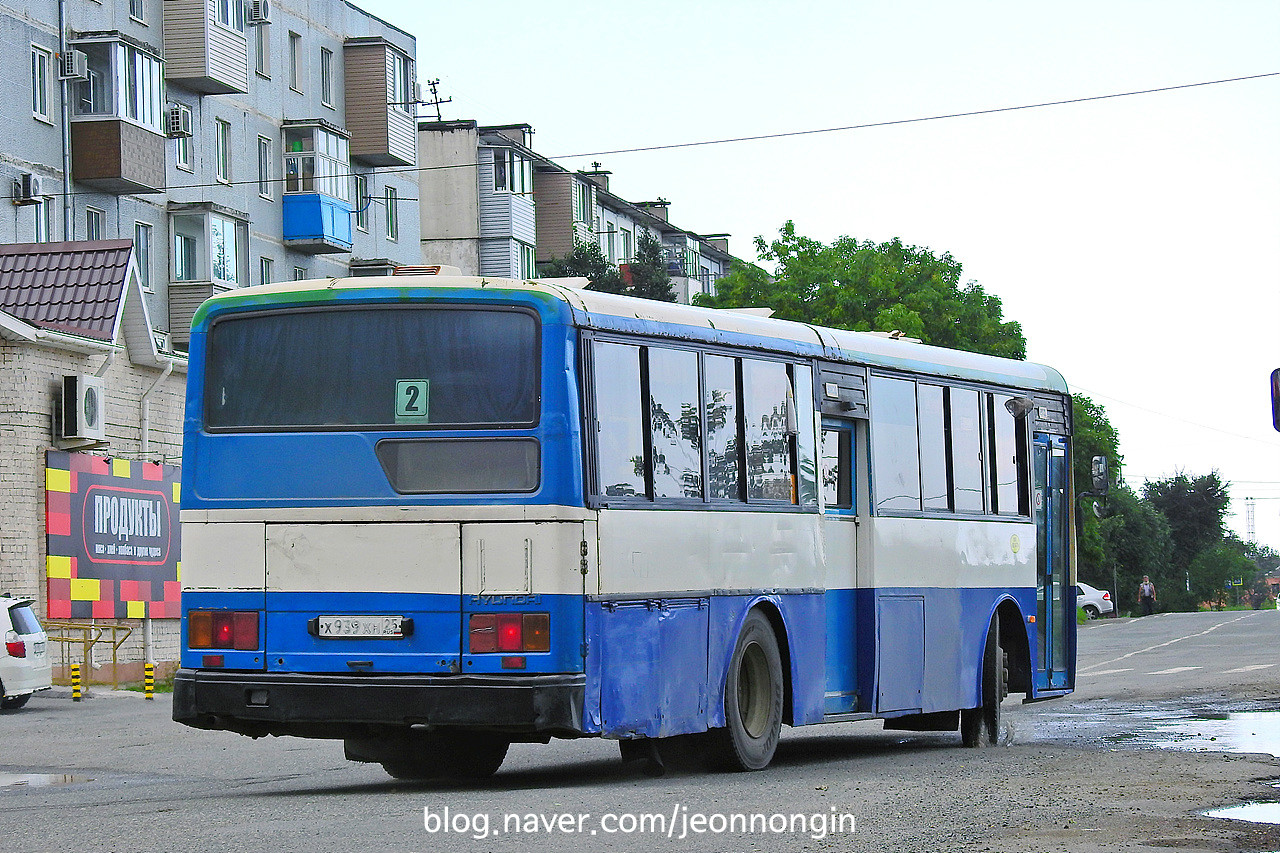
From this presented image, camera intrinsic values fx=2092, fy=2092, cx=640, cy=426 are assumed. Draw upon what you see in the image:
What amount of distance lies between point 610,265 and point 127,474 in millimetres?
42495

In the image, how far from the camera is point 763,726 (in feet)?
43.8

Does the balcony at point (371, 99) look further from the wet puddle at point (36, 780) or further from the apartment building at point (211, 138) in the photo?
the wet puddle at point (36, 780)

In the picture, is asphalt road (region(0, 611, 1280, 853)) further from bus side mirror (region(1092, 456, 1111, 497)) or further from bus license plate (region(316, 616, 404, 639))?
bus side mirror (region(1092, 456, 1111, 497))

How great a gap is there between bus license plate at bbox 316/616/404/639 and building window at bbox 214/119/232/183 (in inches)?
1373

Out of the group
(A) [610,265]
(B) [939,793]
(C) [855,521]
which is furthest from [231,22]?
(B) [939,793]

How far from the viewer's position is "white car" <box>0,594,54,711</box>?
2425 cm

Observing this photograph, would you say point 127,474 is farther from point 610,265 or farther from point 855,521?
point 610,265

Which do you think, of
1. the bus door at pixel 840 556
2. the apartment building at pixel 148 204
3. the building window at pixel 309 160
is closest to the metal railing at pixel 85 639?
the apartment building at pixel 148 204

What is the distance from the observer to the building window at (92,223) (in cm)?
3925

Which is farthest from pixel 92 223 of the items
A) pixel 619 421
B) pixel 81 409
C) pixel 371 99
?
pixel 619 421

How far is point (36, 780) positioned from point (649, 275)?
57.1 m

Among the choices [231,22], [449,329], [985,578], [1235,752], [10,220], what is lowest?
[1235,752]

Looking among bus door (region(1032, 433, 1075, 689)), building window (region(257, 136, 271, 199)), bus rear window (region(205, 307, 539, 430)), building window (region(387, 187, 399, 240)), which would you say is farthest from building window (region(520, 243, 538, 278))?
bus rear window (region(205, 307, 539, 430))

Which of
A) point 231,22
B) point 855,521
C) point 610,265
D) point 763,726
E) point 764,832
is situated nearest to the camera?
point 764,832
